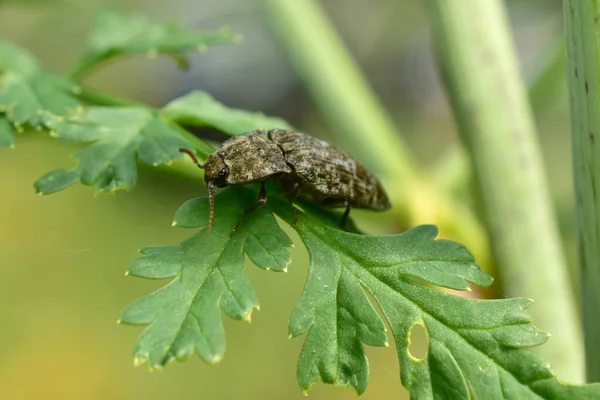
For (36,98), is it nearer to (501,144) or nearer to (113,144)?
(113,144)

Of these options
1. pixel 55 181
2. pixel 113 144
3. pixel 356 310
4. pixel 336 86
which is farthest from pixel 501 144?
pixel 55 181

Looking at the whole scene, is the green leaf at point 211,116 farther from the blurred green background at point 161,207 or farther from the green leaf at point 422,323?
the green leaf at point 422,323

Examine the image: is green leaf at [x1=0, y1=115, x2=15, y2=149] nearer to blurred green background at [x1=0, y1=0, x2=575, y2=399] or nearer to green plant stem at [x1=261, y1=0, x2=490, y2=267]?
blurred green background at [x1=0, y1=0, x2=575, y2=399]

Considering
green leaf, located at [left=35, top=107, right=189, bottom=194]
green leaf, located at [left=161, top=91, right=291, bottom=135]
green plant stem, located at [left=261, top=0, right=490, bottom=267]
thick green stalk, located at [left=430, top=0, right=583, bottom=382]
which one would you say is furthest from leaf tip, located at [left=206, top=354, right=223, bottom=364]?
green plant stem, located at [left=261, top=0, right=490, bottom=267]

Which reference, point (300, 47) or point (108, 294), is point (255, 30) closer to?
point (108, 294)

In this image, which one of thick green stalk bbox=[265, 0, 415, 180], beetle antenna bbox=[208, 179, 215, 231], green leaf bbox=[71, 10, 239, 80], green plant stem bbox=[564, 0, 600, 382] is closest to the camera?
green plant stem bbox=[564, 0, 600, 382]

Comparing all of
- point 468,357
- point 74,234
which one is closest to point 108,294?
point 74,234
